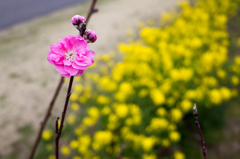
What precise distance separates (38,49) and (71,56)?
372cm

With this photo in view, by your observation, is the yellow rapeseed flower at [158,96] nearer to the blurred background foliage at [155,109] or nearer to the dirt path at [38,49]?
the blurred background foliage at [155,109]

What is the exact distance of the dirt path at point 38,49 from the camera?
→ 301cm

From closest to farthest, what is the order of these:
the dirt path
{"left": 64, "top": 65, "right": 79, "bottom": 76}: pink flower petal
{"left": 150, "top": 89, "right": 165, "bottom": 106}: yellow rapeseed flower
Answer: {"left": 64, "top": 65, "right": 79, "bottom": 76}: pink flower petal
{"left": 150, "top": 89, "right": 165, "bottom": 106}: yellow rapeseed flower
the dirt path

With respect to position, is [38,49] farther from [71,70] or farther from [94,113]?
[71,70]

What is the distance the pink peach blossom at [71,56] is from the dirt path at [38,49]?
2.45 metres

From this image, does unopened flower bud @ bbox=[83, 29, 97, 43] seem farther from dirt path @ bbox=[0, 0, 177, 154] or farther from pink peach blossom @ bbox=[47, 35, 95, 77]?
dirt path @ bbox=[0, 0, 177, 154]

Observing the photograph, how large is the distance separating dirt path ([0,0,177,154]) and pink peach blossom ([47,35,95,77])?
8.03 ft

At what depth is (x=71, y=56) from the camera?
0.67 m

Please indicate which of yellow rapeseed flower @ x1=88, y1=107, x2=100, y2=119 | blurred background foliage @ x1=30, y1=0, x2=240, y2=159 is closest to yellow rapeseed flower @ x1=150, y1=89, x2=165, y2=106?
blurred background foliage @ x1=30, y1=0, x2=240, y2=159

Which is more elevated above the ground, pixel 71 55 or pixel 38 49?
pixel 71 55

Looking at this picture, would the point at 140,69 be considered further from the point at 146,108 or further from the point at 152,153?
the point at 152,153

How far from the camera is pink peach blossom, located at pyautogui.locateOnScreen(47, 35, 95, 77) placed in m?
0.63

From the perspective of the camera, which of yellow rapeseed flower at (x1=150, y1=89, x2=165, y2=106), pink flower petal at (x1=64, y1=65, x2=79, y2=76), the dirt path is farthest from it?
the dirt path

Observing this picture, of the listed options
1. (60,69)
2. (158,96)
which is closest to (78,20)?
(60,69)
